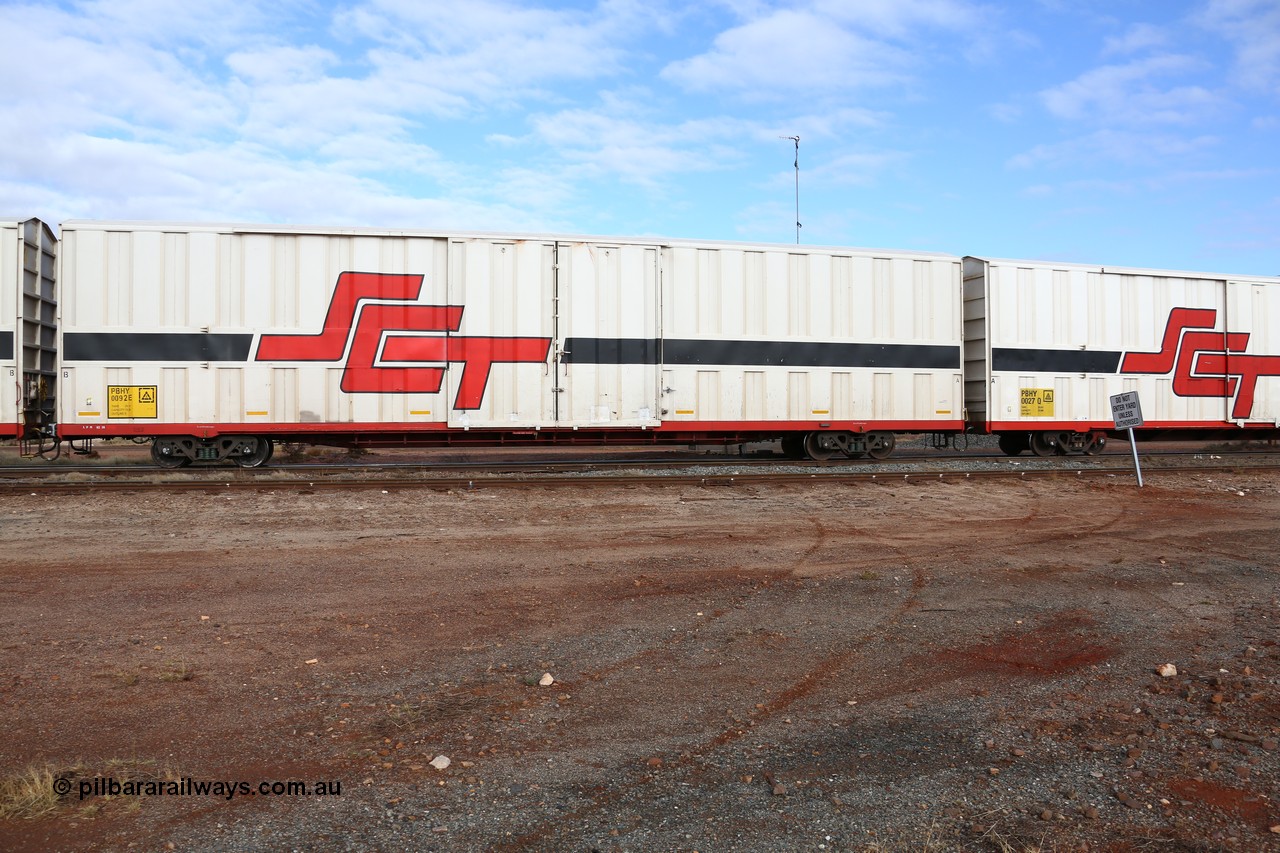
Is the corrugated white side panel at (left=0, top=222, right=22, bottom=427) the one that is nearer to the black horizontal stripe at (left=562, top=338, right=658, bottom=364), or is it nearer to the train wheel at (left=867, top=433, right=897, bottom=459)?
the black horizontal stripe at (left=562, top=338, right=658, bottom=364)

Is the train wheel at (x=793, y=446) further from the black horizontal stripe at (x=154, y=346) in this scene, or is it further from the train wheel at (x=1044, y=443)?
the black horizontal stripe at (x=154, y=346)

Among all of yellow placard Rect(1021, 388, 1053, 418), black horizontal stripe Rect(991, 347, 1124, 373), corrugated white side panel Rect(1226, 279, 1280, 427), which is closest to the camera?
black horizontal stripe Rect(991, 347, 1124, 373)

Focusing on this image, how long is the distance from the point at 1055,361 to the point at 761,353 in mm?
6040

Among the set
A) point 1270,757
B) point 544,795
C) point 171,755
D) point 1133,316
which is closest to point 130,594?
point 171,755

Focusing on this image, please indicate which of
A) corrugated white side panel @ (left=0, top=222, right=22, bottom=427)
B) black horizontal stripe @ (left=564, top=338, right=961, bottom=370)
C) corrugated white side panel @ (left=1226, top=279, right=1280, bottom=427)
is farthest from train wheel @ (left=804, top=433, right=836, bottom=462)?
corrugated white side panel @ (left=0, top=222, right=22, bottom=427)

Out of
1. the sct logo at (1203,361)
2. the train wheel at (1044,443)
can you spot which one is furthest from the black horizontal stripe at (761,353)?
the sct logo at (1203,361)

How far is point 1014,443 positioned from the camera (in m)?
16.7

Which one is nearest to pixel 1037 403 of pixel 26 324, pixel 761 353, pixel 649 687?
pixel 761 353

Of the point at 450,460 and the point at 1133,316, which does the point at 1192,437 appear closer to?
the point at 1133,316

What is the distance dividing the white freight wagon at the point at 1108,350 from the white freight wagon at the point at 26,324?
16132mm

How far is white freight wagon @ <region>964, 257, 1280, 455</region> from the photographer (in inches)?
601

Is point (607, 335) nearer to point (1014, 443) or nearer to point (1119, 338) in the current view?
point (1014, 443)

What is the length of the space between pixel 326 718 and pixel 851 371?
12195 millimetres

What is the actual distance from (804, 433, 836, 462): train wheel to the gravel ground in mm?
6326
